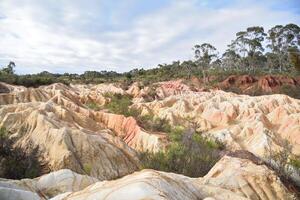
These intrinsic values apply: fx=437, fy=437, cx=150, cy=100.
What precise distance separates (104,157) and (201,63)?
181 feet

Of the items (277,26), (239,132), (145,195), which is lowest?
(239,132)

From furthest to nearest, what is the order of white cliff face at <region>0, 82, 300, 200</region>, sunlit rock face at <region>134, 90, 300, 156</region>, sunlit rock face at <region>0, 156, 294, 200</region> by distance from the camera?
sunlit rock face at <region>134, 90, 300, 156</region> → white cliff face at <region>0, 82, 300, 200</region> → sunlit rock face at <region>0, 156, 294, 200</region>

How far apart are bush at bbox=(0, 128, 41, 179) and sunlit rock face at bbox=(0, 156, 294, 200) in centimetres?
248

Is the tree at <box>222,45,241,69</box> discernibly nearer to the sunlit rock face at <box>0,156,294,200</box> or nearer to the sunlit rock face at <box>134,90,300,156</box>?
the sunlit rock face at <box>134,90,300,156</box>

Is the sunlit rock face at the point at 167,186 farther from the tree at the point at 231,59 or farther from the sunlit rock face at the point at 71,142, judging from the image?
the tree at the point at 231,59

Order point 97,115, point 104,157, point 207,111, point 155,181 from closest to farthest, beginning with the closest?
point 155,181
point 104,157
point 97,115
point 207,111

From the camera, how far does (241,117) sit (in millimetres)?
27688

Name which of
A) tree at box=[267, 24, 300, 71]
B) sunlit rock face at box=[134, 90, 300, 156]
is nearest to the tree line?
tree at box=[267, 24, 300, 71]

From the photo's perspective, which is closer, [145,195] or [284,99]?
[145,195]

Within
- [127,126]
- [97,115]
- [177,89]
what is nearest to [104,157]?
[127,126]

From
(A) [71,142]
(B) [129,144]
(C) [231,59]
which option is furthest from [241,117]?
(C) [231,59]

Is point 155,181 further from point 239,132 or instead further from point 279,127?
point 279,127

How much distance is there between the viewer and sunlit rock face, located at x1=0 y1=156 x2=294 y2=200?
12.2 feet

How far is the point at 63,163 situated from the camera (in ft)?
40.9
